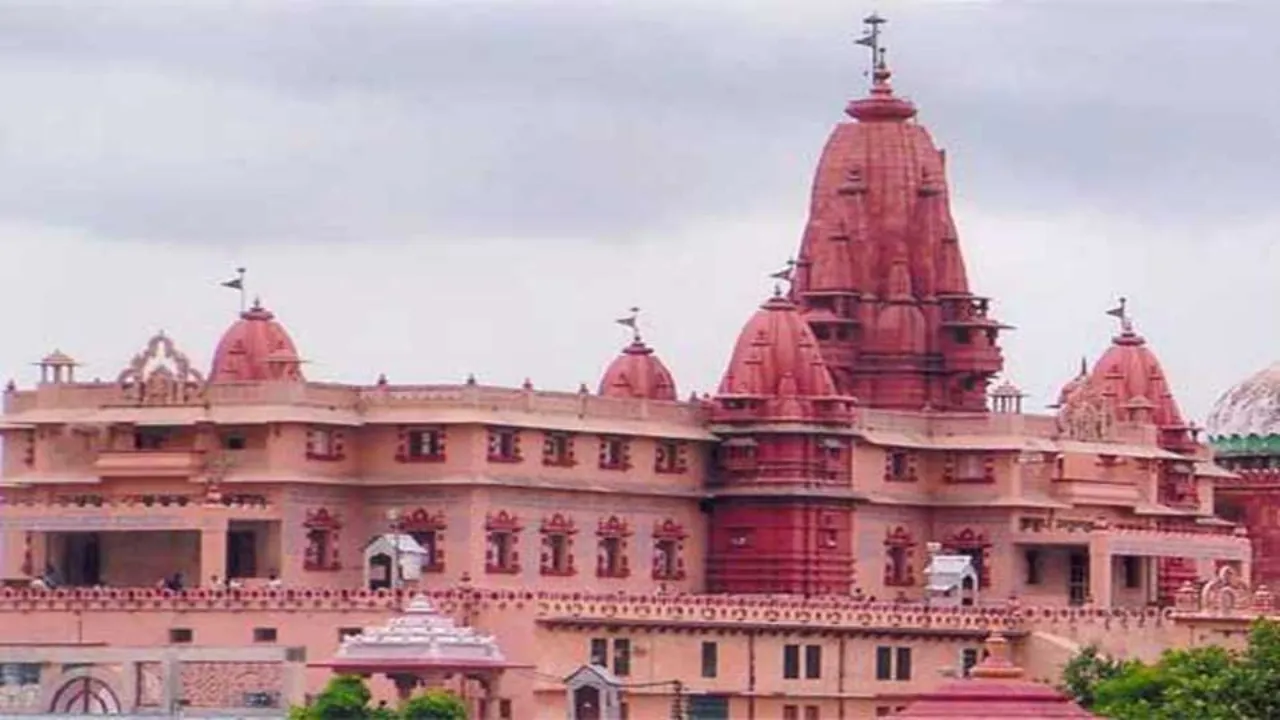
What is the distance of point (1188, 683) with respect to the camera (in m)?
123

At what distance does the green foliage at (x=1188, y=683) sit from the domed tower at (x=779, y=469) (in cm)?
702

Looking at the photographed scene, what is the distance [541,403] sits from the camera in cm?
14025

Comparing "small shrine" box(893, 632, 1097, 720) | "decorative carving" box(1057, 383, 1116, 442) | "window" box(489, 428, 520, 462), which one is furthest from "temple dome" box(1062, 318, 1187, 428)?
"small shrine" box(893, 632, 1097, 720)

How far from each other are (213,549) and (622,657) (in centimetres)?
952

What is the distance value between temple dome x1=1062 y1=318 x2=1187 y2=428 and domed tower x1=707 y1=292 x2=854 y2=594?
1552cm

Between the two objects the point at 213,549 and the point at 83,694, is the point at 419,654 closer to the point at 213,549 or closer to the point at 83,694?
the point at 83,694

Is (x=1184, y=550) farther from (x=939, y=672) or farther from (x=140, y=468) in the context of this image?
(x=140, y=468)

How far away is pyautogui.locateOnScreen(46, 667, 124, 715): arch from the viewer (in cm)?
13175

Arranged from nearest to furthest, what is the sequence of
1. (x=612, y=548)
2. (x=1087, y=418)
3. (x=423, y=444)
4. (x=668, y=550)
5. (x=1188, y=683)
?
(x=1188, y=683) < (x=423, y=444) < (x=612, y=548) < (x=668, y=550) < (x=1087, y=418)

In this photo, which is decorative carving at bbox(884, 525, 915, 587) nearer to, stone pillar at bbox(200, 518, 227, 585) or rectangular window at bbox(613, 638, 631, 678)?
rectangular window at bbox(613, 638, 631, 678)

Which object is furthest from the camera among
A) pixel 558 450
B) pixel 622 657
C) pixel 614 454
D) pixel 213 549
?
pixel 614 454

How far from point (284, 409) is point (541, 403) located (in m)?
6.51

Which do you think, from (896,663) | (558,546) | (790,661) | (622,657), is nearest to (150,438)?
(558,546)

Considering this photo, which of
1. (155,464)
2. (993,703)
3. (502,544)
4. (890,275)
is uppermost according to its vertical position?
(890,275)
